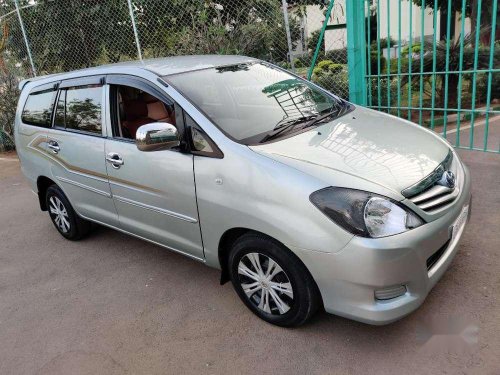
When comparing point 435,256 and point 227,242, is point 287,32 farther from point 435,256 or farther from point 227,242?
point 435,256

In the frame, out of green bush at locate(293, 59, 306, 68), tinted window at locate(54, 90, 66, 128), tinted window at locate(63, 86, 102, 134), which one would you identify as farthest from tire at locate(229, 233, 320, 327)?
green bush at locate(293, 59, 306, 68)

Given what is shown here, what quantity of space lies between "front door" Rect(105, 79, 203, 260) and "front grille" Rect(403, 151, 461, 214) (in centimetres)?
138

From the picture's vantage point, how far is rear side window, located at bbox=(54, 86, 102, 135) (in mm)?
3748

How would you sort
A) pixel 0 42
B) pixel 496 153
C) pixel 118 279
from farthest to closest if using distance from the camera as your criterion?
pixel 0 42 < pixel 496 153 < pixel 118 279

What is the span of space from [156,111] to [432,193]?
229 centimetres

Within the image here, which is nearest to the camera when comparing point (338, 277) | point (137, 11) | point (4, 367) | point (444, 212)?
point (338, 277)

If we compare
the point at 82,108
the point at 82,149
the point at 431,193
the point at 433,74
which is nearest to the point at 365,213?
the point at 431,193

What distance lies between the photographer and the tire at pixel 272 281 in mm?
2555

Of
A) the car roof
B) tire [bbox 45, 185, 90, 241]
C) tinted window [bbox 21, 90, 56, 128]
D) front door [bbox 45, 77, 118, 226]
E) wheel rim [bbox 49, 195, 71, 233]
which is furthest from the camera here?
wheel rim [bbox 49, 195, 71, 233]

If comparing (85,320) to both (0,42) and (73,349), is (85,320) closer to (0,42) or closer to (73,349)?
(73,349)

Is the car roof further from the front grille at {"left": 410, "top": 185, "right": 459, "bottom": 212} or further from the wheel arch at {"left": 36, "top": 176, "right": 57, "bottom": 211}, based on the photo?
the front grille at {"left": 410, "top": 185, "right": 459, "bottom": 212}

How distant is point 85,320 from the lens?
10.6 feet

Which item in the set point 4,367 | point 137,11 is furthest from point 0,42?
point 4,367

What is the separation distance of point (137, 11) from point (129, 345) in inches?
262
